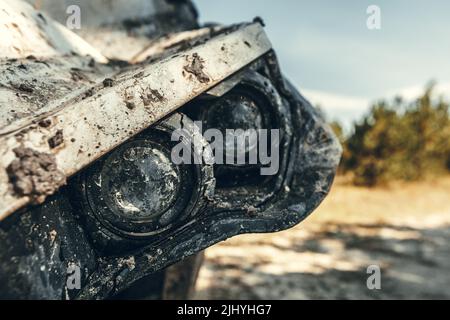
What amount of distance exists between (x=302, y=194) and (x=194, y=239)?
45 centimetres

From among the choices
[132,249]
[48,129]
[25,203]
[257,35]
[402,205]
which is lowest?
[402,205]

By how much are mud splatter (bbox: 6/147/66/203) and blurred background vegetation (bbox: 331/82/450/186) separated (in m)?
8.41

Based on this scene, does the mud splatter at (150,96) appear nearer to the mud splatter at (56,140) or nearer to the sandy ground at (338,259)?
the mud splatter at (56,140)

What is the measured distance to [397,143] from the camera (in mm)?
8656

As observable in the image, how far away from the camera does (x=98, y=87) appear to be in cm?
106

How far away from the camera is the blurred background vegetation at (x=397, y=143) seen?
8.59 m

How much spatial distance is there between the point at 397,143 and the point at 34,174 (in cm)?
887

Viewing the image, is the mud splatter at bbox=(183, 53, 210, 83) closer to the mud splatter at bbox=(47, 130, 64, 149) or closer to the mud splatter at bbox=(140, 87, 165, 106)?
the mud splatter at bbox=(140, 87, 165, 106)

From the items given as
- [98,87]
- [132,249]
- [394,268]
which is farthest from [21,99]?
[394,268]

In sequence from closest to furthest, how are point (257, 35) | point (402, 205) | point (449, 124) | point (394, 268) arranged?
point (257, 35), point (394, 268), point (402, 205), point (449, 124)

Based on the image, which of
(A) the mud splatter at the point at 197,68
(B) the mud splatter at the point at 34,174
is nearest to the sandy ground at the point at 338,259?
(A) the mud splatter at the point at 197,68

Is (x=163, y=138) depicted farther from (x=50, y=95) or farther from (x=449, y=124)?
(x=449, y=124)

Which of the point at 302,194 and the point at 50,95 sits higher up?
the point at 50,95

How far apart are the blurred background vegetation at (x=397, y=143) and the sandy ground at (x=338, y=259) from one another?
2340 mm
